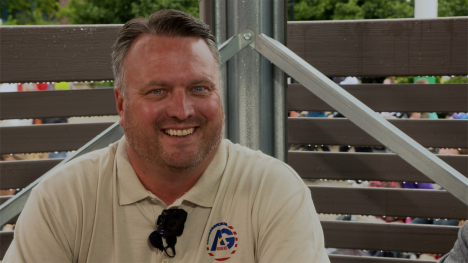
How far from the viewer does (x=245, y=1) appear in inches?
101

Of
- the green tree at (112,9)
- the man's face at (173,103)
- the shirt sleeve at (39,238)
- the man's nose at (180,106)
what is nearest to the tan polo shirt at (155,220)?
the shirt sleeve at (39,238)

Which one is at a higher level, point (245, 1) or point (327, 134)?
point (245, 1)

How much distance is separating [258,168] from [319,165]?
5.37 feet

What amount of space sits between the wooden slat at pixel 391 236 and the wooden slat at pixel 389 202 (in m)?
0.08

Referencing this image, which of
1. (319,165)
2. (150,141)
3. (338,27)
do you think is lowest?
(319,165)

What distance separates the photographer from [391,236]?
345 centimetres

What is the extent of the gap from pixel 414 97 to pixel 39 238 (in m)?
2.47

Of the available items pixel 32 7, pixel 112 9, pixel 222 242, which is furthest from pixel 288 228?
pixel 32 7

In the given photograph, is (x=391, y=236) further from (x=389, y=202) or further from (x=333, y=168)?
(x=333, y=168)

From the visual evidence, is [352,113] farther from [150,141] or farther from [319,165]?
[319,165]

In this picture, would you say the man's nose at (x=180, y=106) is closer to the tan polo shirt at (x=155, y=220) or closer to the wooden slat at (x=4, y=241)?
the tan polo shirt at (x=155, y=220)

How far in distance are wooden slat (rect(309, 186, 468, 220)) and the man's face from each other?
5.66 ft

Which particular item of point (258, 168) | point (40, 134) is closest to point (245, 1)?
point (258, 168)

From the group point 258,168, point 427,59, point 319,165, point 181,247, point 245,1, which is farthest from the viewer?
point 319,165
